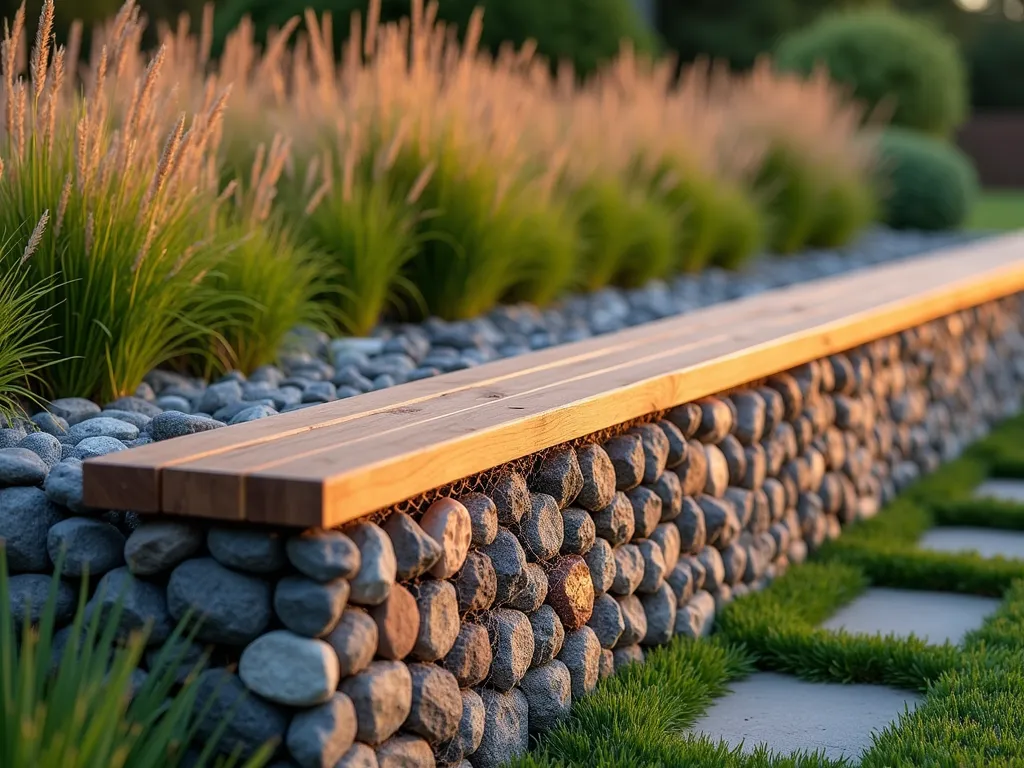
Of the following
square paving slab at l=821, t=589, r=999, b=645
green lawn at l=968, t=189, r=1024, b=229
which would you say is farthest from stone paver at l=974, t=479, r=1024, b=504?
green lawn at l=968, t=189, r=1024, b=229

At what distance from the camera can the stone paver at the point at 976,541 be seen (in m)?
3.81

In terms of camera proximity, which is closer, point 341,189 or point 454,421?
point 454,421

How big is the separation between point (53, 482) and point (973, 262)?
174 inches

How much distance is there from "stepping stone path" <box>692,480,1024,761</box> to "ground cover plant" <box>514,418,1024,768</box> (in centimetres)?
4

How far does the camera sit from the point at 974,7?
88.5 feet

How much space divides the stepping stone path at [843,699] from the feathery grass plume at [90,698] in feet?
3.44

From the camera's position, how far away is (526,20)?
26.3 feet

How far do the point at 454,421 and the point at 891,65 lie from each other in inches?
355

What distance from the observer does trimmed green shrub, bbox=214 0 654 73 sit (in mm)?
7633

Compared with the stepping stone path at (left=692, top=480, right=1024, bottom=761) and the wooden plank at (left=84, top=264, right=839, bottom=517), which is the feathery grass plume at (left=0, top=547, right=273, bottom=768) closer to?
the wooden plank at (left=84, top=264, right=839, bottom=517)

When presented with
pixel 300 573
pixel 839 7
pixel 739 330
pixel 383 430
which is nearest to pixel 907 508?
pixel 739 330

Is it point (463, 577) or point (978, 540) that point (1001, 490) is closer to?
point (978, 540)

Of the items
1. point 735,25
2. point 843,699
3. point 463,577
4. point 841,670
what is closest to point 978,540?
point 841,670

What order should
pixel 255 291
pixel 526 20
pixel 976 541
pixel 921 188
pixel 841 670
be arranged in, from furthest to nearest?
pixel 921 188 → pixel 526 20 → pixel 976 541 → pixel 255 291 → pixel 841 670
